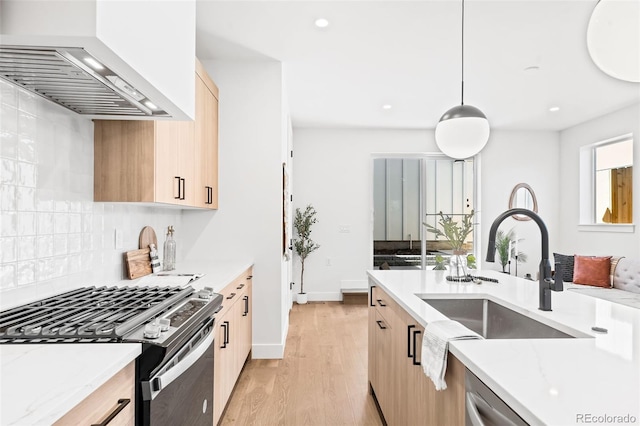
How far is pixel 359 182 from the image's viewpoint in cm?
611

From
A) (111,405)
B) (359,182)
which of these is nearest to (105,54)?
(111,405)

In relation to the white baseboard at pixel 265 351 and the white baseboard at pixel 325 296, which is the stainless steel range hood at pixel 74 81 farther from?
the white baseboard at pixel 325 296

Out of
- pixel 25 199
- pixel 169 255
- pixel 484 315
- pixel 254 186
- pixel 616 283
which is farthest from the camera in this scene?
pixel 616 283

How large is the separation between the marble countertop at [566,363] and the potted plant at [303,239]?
4.13 m

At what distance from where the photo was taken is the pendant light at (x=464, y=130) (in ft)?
6.87

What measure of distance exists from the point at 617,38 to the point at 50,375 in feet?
4.99

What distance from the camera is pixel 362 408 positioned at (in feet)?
8.28

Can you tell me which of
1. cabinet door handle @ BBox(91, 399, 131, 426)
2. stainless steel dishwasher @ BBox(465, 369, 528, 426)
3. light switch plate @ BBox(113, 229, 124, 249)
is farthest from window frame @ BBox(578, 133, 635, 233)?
cabinet door handle @ BBox(91, 399, 131, 426)

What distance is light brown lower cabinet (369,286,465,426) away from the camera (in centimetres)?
114

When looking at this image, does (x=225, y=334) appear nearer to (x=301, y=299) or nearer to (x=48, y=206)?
(x=48, y=206)

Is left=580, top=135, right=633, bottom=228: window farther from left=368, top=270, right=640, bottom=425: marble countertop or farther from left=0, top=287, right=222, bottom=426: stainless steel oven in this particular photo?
left=0, top=287, right=222, bottom=426: stainless steel oven

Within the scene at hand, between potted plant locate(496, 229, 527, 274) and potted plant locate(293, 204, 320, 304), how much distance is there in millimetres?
2895

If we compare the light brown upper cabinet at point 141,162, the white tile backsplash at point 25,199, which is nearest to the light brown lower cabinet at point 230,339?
the light brown upper cabinet at point 141,162

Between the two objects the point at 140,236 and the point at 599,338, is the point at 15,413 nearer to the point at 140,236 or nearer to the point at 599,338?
the point at 599,338
